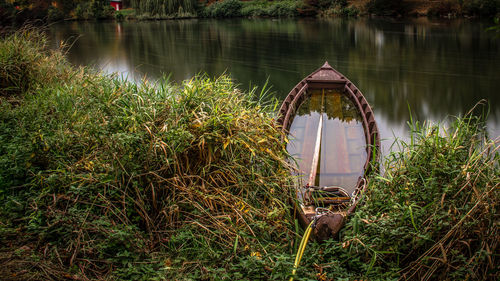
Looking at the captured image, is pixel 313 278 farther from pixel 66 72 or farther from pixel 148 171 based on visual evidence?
pixel 66 72

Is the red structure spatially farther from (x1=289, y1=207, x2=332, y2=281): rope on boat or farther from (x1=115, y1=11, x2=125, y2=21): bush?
(x1=289, y1=207, x2=332, y2=281): rope on boat

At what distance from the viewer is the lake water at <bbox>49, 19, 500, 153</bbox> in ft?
38.2

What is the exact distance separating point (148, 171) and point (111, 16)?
38.4m

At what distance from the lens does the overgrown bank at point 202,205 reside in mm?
3182

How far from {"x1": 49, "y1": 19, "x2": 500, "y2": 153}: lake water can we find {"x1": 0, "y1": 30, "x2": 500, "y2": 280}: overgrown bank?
2.66 m

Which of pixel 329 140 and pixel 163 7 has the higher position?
pixel 163 7

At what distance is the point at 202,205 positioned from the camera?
12.9 feet

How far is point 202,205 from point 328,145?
10.3 feet

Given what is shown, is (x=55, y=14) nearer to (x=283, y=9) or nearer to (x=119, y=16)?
(x=119, y=16)

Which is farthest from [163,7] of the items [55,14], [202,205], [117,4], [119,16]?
[202,205]

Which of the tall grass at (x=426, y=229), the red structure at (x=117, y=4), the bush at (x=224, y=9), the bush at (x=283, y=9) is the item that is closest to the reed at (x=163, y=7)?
the bush at (x=224, y=9)

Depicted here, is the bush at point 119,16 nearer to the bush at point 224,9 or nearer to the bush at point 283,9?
the bush at point 224,9

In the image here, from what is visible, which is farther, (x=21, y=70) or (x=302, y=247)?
(x=21, y=70)

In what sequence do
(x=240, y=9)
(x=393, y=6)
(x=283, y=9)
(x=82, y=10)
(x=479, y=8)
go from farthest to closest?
(x=240, y=9)
(x=82, y=10)
(x=283, y=9)
(x=393, y=6)
(x=479, y=8)
